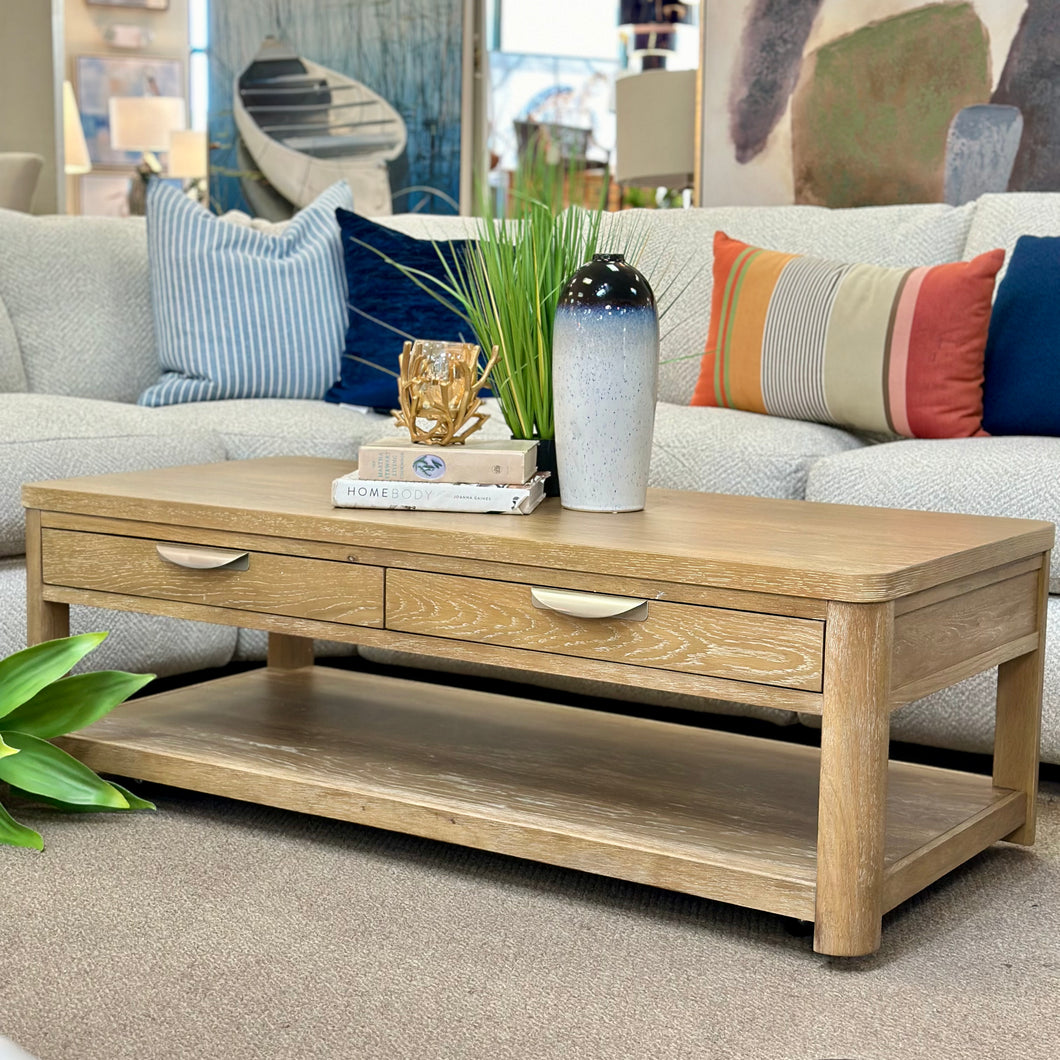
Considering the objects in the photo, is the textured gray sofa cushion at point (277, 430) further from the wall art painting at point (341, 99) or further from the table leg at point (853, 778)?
the wall art painting at point (341, 99)

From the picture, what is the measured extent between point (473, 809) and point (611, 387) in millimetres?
537

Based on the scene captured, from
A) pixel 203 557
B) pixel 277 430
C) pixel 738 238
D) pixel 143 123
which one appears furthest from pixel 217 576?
pixel 143 123

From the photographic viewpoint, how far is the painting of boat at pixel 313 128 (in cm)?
538

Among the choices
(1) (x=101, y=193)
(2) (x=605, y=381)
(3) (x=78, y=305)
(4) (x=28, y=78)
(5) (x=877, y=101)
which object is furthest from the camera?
(1) (x=101, y=193)

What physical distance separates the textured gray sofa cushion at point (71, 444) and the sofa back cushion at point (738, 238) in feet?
3.11

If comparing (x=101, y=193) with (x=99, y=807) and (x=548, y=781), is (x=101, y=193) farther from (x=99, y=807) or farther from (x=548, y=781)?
(x=548, y=781)

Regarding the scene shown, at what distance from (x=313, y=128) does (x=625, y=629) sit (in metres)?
4.26

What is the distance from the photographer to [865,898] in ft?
4.90

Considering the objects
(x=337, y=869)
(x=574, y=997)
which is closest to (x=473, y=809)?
(x=337, y=869)

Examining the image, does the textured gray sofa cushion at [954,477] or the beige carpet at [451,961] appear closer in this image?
the beige carpet at [451,961]

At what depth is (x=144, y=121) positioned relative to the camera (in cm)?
644

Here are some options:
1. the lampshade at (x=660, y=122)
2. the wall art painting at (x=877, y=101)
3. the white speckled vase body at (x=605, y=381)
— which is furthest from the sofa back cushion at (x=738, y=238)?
the white speckled vase body at (x=605, y=381)

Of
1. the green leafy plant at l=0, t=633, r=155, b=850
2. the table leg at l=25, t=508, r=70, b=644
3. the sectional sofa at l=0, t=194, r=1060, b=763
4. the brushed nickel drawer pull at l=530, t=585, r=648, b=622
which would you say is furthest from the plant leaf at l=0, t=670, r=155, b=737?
the brushed nickel drawer pull at l=530, t=585, r=648, b=622

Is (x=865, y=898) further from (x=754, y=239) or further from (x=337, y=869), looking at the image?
(x=754, y=239)
